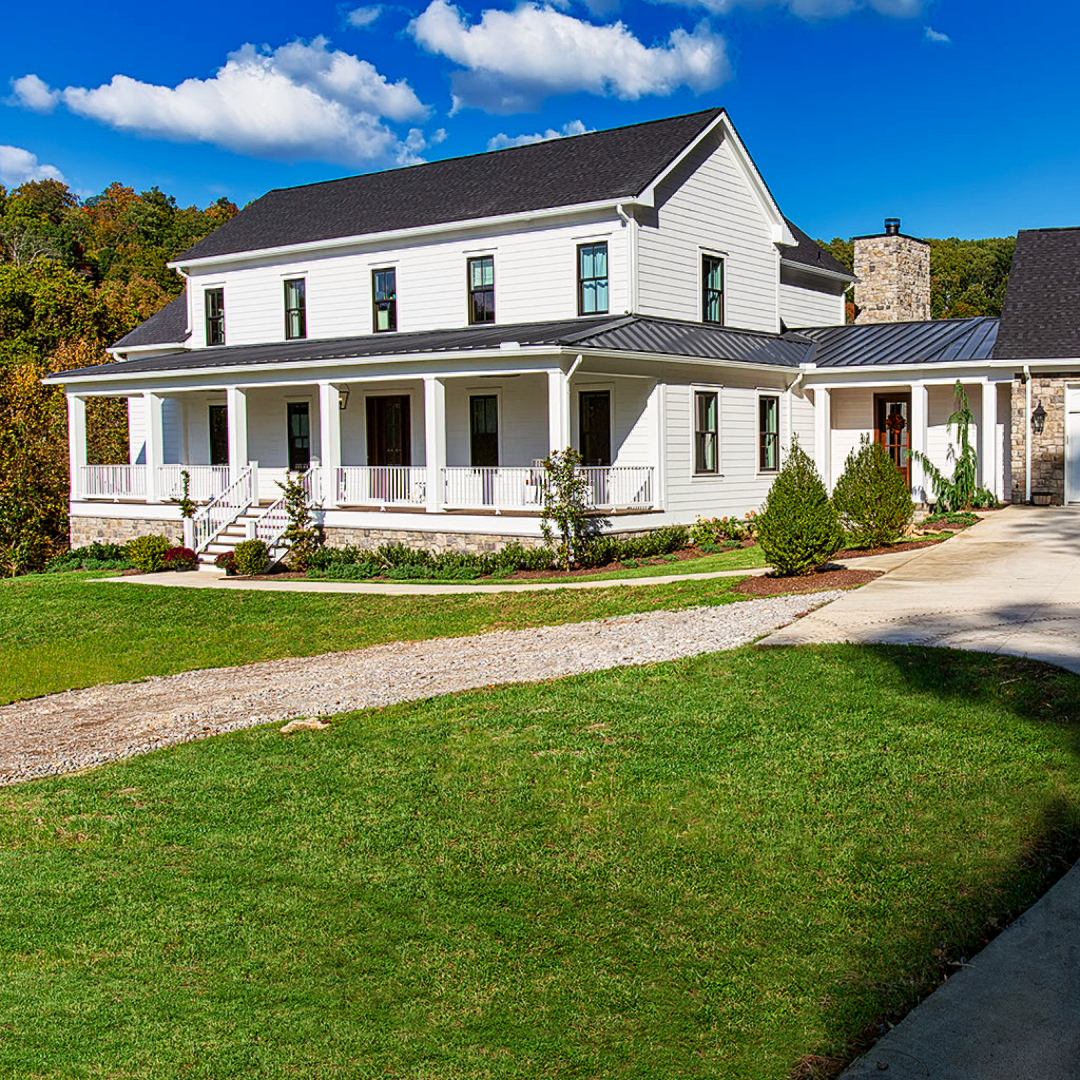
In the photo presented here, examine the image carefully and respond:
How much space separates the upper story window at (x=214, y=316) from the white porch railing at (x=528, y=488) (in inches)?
435

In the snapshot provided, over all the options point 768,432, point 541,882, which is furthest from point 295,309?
point 541,882

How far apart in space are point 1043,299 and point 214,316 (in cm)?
1945

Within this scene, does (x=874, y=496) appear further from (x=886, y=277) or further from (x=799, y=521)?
(x=886, y=277)

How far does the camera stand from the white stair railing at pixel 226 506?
24.4 metres

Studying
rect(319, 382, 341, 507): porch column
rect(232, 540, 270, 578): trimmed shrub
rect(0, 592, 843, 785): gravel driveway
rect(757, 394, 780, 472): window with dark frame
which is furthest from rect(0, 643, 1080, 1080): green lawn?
rect(757, 394, 780, 472): window with dark frame

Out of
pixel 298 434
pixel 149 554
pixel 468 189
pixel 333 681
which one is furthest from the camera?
pixel 298 434

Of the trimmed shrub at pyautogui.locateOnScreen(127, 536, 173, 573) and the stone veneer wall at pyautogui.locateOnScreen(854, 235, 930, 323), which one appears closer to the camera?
the trimmed shrub at pyautogui.locateOnScreen(127, 536, 173, 573)

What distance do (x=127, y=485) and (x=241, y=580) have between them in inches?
292

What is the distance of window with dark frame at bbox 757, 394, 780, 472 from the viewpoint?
83.0 feet

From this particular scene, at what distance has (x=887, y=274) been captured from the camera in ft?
105

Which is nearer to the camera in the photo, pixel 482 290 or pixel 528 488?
pixel 528 488

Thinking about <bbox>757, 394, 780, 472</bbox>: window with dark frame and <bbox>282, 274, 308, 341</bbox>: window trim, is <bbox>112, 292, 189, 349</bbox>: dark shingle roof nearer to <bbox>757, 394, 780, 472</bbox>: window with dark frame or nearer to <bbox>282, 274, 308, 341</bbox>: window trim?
<bbox>282, 274, 308, 341</bbox>: window trim

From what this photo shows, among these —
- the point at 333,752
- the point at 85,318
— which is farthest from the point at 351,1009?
the point at 85,318

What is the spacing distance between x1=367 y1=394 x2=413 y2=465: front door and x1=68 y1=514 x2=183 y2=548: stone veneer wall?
460 centimetres
